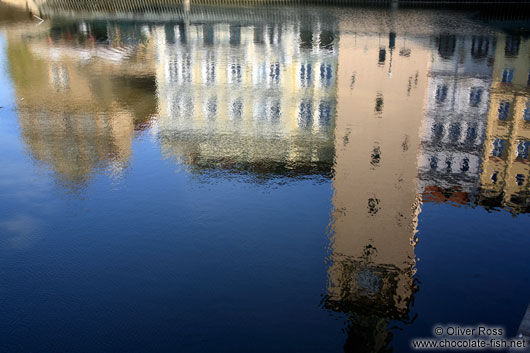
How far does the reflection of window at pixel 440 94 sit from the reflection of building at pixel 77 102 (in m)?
13.2

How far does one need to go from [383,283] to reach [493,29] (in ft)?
137

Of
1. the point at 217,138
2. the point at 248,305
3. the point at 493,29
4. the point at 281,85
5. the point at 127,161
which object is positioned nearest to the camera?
the point at 248,305

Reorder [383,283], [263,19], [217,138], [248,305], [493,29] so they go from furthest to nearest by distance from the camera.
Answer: [263,19] < [493,29] < [217,138] < [383,283] < [248,305]

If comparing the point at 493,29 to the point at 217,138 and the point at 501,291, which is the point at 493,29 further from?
the point at 501,291

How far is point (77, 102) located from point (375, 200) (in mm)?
14799

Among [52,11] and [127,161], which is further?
[52,11]

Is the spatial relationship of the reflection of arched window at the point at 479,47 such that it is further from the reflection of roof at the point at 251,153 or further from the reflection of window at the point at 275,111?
the reflection of roof at the point at 251,153

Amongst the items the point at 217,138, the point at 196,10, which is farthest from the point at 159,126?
the point at 196,10

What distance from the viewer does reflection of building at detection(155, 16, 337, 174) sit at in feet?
67.7

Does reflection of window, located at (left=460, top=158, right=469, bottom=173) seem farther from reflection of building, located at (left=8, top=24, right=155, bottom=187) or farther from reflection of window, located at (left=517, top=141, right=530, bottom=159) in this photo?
reflection of building, located at (left=8, top=24, right=155, bottom=187)

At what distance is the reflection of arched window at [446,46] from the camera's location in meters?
38.3

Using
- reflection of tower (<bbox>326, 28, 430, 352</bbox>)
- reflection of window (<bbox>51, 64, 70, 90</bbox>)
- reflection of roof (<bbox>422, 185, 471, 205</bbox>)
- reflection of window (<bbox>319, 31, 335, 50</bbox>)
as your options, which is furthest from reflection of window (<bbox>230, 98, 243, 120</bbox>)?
reflection of window (<bbox>319, 31, 335, 50</bbox>)

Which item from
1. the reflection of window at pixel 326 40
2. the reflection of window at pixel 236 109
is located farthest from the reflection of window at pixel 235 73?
the reflection of window at pixel 326 40

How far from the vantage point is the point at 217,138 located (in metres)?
22.4
